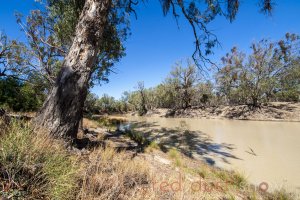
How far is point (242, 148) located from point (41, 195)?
8.34m

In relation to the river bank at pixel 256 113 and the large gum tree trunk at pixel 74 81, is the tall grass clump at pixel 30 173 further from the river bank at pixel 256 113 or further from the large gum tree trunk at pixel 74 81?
the river bank at pixel 256 113

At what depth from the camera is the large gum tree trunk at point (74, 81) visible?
10.8ft

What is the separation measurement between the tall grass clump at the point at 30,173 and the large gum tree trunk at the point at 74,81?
48.4 inches

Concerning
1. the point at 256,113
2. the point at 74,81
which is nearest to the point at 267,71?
the point at 256,113

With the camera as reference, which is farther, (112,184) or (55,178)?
(112,184)

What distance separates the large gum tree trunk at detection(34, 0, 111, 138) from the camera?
10.8 feet

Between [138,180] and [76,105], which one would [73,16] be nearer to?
[76,105]

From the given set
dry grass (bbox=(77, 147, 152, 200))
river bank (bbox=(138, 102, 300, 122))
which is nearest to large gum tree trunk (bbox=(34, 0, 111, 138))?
dry grass (bbox=(77, 147, 152, 200))

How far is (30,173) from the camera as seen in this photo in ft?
5.61

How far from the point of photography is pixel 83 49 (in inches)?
143

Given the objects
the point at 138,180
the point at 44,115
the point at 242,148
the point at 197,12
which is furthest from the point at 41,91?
the point at 242,148

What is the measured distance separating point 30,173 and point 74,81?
2103 mm

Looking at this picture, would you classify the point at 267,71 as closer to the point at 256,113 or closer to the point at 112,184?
the point at 256,113

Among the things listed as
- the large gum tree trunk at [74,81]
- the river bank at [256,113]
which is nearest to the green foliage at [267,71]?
the river bank at [256,113]
